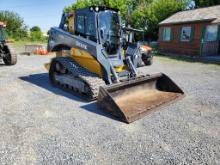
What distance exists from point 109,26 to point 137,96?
224cm

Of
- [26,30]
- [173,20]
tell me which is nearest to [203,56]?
[173,20]

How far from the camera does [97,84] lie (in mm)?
6547

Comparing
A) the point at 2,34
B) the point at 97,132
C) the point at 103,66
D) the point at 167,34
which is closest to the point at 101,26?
the point at 103,66

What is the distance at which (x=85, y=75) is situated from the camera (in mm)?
6793

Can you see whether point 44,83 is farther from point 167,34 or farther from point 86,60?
point 167,34

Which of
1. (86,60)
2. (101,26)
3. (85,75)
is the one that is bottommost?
(85,75)

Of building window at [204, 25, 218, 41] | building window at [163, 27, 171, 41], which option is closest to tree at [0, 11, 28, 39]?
building window at [163, 27, 171, 41]

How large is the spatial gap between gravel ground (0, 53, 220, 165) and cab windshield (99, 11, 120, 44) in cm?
200

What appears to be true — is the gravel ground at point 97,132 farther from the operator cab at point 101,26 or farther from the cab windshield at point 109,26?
the cab windshield at point 109,26

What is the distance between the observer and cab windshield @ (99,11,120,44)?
708cm

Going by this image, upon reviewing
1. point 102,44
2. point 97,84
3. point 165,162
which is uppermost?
point 102,44

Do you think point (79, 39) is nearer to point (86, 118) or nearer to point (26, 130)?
point (86, 118)

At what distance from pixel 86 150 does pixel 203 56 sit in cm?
1532

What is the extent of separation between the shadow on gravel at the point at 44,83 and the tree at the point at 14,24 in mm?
32798
